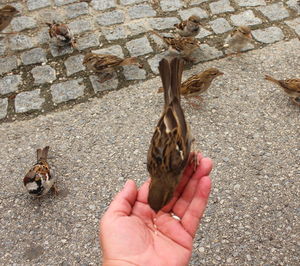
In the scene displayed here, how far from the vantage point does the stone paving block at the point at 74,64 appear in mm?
5789

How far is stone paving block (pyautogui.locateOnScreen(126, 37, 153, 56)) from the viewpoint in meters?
5.98

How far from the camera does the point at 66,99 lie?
214 inches

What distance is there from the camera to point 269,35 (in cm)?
621

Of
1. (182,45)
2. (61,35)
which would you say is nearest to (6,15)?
(61,35)

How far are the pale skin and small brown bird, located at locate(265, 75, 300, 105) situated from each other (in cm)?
218

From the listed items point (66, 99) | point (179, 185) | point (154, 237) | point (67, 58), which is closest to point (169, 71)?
point (179, 185)

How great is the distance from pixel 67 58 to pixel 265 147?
304 cm

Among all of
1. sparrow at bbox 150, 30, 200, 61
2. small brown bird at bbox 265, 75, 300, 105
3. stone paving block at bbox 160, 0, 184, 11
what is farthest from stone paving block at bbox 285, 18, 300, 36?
stone paving block at bbox 160, 0, 184, 11

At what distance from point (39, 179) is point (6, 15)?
310 cm

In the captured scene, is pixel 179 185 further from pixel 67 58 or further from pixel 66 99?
pixel 67 58

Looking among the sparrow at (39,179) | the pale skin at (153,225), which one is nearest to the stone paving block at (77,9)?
the sparrow at (39,179)

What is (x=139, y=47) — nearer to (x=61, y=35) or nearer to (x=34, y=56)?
(x=61, y=35)

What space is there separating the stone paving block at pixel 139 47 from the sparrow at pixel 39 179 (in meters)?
2.23

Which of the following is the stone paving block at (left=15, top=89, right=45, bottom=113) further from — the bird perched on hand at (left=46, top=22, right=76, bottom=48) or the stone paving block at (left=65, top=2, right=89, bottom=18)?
the stone paving block at (left=65, top=2, right=89, bottom=18)
